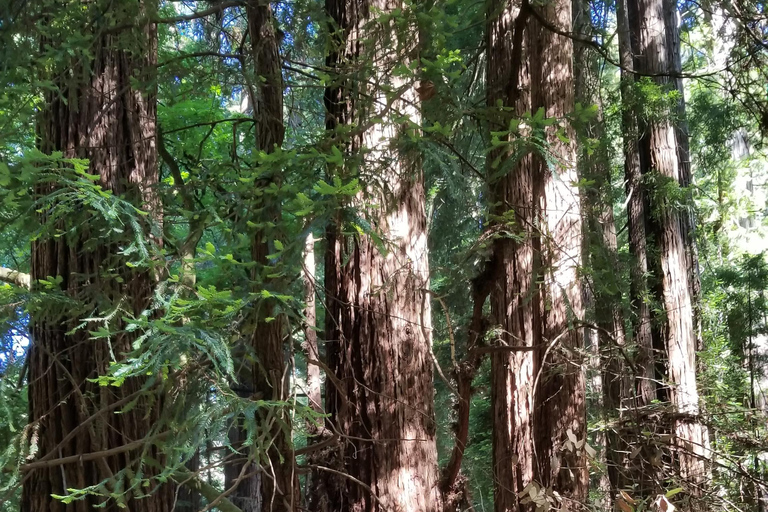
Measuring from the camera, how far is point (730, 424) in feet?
16.5

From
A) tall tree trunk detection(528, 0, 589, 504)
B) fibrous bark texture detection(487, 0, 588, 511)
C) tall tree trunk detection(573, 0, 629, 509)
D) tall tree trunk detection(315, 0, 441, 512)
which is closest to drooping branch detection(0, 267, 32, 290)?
tall tree trunk detection(315, 0, 441, 512)

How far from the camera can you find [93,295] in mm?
3402

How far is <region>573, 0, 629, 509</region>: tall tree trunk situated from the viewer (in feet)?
13.9

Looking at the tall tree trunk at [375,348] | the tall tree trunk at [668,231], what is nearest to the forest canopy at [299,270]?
the tall tree trunk at [375,348]

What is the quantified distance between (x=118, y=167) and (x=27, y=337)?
1061 mm

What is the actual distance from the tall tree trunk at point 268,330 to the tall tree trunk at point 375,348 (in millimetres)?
373

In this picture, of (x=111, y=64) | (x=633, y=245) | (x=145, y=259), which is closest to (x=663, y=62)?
(x=633, y=245)

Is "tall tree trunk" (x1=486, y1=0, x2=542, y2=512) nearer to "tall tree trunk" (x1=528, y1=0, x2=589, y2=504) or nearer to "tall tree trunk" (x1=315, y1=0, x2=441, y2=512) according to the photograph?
"tall tree trunk" (x1=528, y1=0, x2=589, y2=504)

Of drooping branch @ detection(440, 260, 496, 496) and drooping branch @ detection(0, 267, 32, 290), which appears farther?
drooping branch @ detection(440, 260, 496, 496)

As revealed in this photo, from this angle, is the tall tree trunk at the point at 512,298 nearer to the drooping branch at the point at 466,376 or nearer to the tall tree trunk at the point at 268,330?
the drooping branch at the point at 466,376

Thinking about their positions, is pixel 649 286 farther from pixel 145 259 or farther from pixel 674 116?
pixel 145 259

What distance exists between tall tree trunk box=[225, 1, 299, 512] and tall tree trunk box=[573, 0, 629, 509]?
1798 mm

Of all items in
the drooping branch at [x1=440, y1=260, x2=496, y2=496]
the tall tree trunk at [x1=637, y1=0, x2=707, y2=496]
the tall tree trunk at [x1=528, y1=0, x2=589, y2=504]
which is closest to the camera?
the tall tree trunk at [x1=528, y1=0, x2=589, y2=504]

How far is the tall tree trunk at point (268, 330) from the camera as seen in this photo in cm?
289
